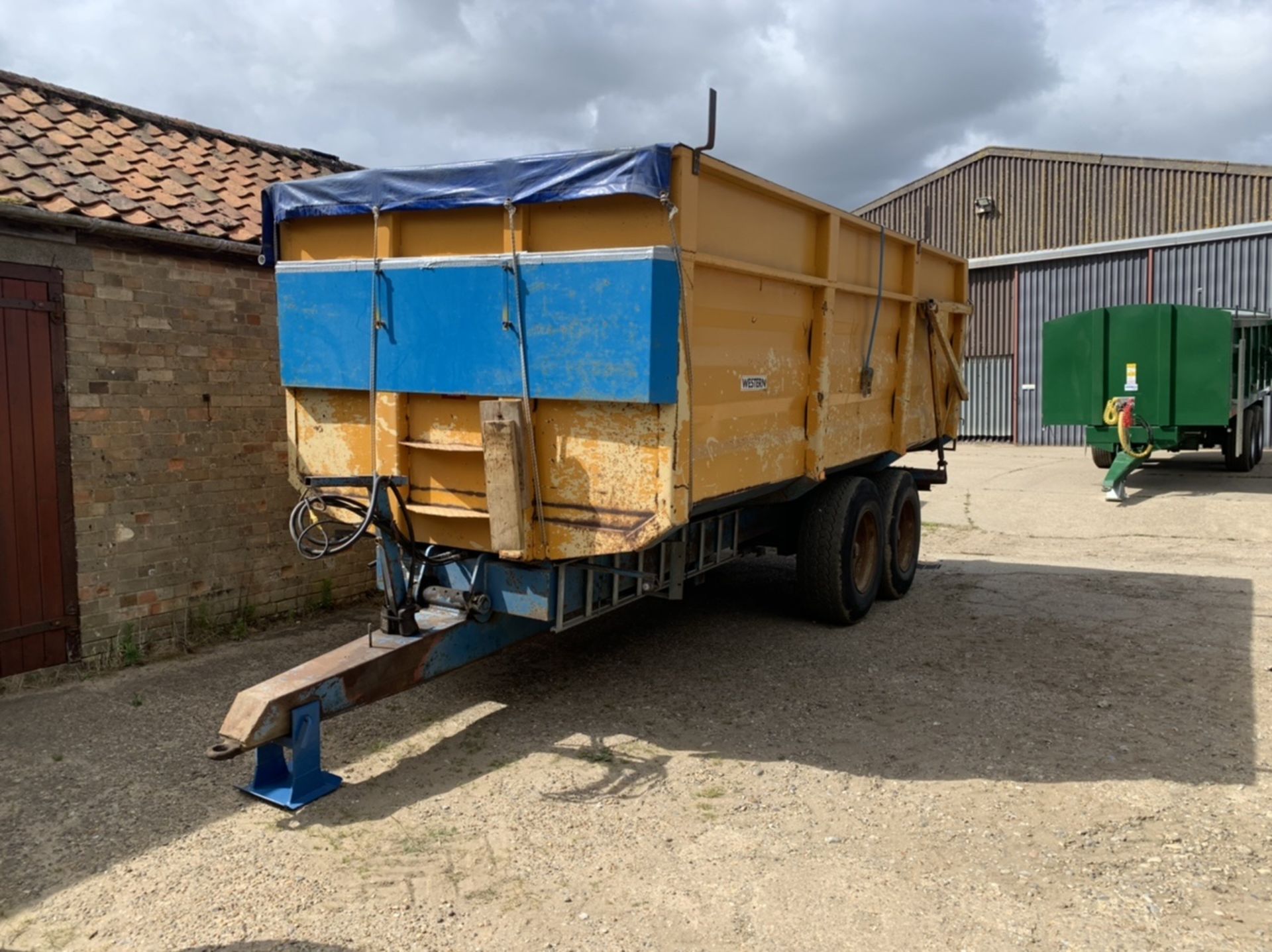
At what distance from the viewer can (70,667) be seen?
574 centimetres

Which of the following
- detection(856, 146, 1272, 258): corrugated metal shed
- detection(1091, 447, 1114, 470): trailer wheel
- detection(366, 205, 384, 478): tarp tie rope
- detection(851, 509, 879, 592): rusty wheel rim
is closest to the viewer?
detection(366, 205, 384, 478): tarp tie rope

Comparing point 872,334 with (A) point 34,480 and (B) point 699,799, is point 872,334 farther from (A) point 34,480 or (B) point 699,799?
(A) point 34,480

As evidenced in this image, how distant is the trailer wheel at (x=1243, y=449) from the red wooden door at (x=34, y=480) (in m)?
15.7

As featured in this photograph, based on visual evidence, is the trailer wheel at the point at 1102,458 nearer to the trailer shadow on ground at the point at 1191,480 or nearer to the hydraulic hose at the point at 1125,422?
the trailer shadow on ground at the point at 1191,480

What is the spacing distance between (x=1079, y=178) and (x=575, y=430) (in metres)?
22.0

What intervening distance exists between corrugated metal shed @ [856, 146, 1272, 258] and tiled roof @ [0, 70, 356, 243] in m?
14.8

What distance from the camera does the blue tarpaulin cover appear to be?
423 centimetres

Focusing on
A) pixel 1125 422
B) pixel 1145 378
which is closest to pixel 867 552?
pixel 1125 422

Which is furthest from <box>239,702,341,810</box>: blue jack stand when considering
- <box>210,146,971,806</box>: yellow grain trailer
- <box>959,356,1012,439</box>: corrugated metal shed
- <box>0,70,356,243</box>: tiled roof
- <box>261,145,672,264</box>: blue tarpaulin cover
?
<box>959,356,1012,439</box>: corrugated metal shed

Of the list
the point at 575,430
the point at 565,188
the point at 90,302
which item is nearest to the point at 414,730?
the point at 575,430

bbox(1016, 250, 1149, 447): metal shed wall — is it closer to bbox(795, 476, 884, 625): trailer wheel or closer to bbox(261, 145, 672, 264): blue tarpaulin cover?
bbox(795, 476, 884, 625): trailer wheel

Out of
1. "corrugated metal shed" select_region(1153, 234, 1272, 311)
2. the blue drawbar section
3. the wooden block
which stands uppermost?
"corrugated metal shed" select_region(1153, 234, 1272, 311)

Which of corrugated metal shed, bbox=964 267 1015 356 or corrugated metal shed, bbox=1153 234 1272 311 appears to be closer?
corrugated metal shed, bbox=1153 234 1272 311

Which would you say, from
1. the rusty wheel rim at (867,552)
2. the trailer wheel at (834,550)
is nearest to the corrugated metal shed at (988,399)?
the rusty wheel rim at (867,552)
